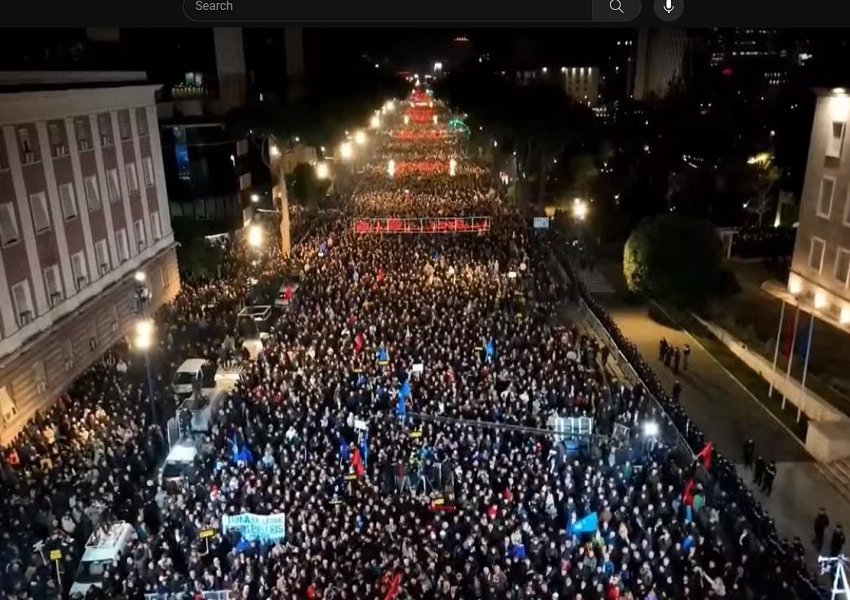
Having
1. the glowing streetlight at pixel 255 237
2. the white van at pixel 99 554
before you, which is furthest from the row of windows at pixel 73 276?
the white van at pixel 99 554

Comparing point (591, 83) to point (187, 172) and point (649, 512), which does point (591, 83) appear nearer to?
point (187, 172)

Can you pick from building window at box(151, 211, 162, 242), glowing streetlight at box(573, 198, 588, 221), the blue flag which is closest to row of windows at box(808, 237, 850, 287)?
the blue flag

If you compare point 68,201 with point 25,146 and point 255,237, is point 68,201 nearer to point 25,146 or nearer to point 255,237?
point 25,146

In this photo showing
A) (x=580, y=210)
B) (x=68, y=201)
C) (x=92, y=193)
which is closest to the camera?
(x=68, y=201)

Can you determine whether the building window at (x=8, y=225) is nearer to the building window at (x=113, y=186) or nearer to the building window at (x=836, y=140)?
the building window at (x=113, y=186)

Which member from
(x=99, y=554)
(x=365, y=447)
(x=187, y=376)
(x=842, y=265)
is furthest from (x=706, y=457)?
(x=187, y=376)

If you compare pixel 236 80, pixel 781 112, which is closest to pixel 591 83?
pixel 781 112
